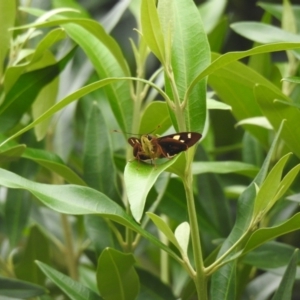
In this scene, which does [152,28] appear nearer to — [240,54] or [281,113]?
[240,54]

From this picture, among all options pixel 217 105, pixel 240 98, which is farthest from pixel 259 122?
pixel 217 105

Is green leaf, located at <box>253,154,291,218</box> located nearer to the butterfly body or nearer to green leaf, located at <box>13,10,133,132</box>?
the butterfly body

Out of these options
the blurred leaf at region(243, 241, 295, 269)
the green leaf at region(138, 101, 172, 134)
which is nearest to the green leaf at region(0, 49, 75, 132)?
the green leaf at region(138, 101, 172, 134)

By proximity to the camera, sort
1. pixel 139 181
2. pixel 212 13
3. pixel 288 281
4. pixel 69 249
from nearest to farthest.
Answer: pixel 139 181, pixel 288 281, pixel 69 249, pixel 212 13

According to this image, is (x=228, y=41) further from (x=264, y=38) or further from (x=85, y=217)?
(x=85, y=217)

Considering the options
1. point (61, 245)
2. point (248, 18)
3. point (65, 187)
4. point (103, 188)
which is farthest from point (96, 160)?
point (248, 18)

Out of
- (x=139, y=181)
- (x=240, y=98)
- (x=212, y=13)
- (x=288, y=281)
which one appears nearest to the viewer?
(x=139, y=181)
